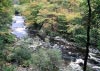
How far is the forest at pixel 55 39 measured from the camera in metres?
12.7

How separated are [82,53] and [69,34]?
23.0 ft

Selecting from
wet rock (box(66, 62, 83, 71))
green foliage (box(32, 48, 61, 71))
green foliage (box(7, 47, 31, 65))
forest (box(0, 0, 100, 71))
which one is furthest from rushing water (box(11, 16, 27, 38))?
green foliage (box(32, 48, 61, 71))

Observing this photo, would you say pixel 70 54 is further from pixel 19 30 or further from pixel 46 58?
pixel 19 30

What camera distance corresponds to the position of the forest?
41.7 feet

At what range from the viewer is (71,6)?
30.3 meters

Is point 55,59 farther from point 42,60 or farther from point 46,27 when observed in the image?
point 46,27

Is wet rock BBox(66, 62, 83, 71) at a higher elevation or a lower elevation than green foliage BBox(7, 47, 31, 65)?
lower

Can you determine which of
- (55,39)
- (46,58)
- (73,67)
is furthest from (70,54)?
(46,58)

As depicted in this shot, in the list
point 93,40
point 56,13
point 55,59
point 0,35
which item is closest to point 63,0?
point 56,13

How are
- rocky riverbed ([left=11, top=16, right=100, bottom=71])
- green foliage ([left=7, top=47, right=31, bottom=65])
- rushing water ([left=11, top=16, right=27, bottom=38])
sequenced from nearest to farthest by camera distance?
green foliage ([left=7, top=47, right=31, bottom=65]), rocky riverbed ([left=11, top=16, right=100, bottom=71]), rushing water ([left=11, top=16, right=27, bottom=38])

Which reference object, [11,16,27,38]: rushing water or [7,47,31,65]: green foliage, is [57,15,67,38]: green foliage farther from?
[7,47,31,65]: green foliage

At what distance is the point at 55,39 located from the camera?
29156mm

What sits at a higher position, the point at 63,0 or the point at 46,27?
the point at 63,0

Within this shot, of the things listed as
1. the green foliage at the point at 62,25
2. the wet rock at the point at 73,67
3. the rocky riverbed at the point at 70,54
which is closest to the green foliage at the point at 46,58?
the rocky riverbed at the point at 70,54
